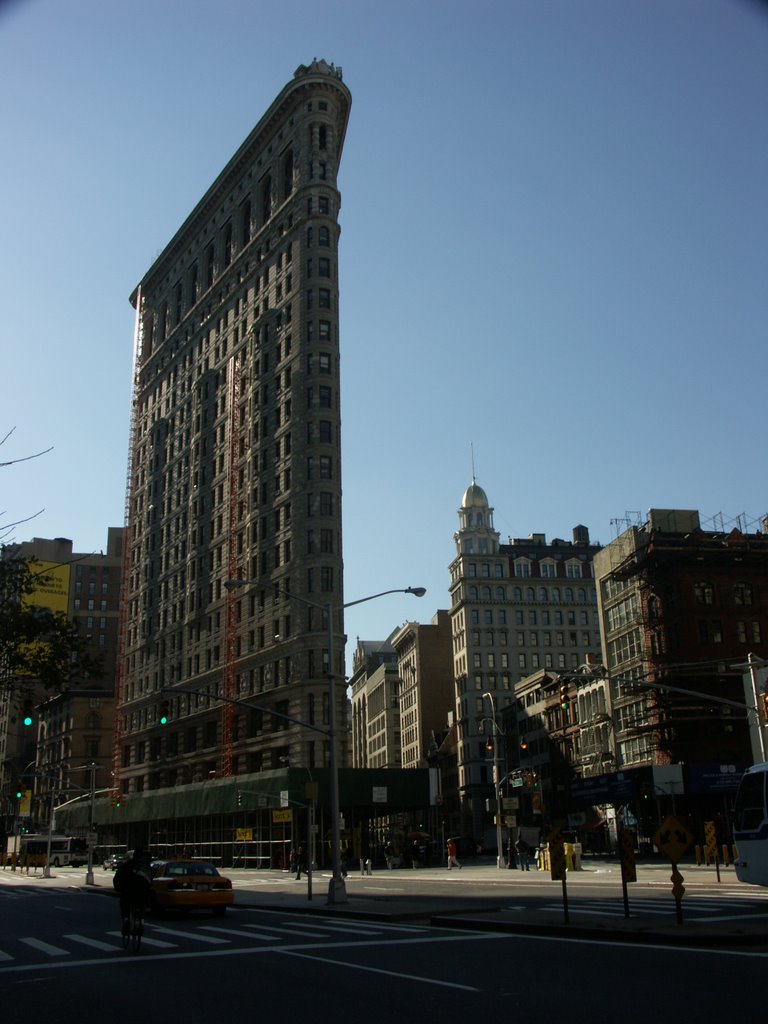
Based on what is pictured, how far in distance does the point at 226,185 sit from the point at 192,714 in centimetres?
5787

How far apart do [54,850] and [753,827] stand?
86.1 m

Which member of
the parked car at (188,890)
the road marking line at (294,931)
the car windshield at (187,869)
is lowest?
the road marking line at (294,931)

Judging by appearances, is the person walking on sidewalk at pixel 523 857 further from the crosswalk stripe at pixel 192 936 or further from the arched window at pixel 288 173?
the arched window at pixel 288 173

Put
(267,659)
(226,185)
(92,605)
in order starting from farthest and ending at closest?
(92,605) < (226,185) < (267,659)

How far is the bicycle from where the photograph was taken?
18078 mm

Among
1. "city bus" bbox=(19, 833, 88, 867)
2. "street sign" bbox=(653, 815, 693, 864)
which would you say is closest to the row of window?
"street sign" bbox=(653, 815, 693, 864)

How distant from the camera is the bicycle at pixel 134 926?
59.3ft

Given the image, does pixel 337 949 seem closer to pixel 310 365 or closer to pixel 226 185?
pixel 310 365

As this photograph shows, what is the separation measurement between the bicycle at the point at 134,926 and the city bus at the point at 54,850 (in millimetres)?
66621

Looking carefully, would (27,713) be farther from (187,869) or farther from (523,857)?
(523,857)

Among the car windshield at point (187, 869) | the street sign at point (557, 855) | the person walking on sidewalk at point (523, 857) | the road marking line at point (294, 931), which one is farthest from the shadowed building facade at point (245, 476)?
the street sign at point (557, 855)

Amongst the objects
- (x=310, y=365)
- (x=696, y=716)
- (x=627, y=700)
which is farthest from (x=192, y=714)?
(x=696, y=716)

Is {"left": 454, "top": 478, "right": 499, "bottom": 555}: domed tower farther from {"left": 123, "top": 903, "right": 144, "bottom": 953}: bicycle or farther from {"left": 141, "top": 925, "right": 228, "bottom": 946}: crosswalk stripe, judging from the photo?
{"left": 123, "top": 903, "right": 144, "bottom": 953}: bicycle

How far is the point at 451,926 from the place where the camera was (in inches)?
835
